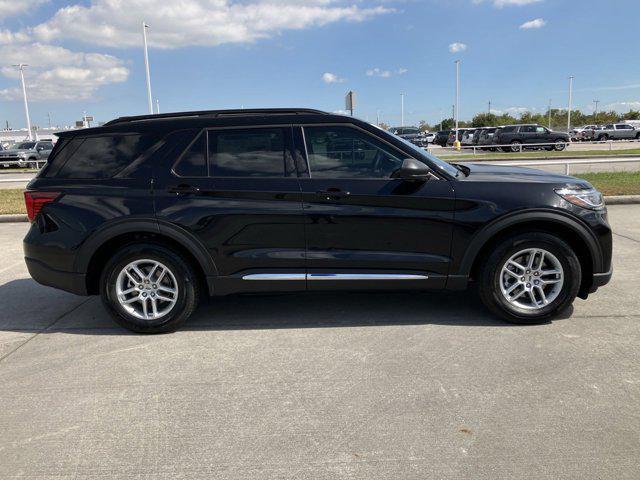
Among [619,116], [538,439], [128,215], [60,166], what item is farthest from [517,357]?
[619,116]

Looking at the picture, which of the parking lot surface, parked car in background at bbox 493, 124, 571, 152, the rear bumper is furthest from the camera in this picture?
parked car in background at bbox 493, 124, 571, 152

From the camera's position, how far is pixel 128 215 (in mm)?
4281

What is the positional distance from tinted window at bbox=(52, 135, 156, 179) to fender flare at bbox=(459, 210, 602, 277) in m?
2.80

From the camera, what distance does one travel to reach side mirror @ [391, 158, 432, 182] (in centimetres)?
407

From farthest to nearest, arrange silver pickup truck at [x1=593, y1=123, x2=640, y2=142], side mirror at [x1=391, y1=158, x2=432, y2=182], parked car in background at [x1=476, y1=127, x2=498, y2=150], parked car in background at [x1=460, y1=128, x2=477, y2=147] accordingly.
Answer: silver pickup truck at [x1=593, y1=123, x2=640, y2=142] < parked car in background at [x1=460, y1=128, x2=477, y2=147] < parked car in background at [x1=476, y1=127, x2=498, y2=150] < side mirror at [x1=391, y1=158, x2=432, y2=182]

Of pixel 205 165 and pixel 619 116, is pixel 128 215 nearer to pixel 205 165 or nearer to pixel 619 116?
pixel 205 165

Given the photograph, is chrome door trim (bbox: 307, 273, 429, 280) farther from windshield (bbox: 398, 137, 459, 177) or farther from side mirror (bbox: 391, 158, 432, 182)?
windshield (bbox: 398, 137, 459, 177)

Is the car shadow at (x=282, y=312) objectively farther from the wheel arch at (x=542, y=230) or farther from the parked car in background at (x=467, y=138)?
the parked car in background at (x=467, y=138)

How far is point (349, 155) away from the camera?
4285 mm

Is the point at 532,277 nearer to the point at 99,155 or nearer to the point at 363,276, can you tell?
the point at 363,276

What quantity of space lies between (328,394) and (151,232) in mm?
2035

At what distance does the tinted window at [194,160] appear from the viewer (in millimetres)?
4332

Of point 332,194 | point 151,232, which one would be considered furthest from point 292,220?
point 151,232

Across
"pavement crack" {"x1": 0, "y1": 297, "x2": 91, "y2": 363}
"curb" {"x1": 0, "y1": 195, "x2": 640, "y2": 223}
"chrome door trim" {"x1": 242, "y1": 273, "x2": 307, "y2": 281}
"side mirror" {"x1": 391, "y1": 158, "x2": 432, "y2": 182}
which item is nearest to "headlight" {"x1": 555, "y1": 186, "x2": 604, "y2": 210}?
"side mirror" {"x1": 391, "y1": 158, "x2": 432, "y2": 182}
